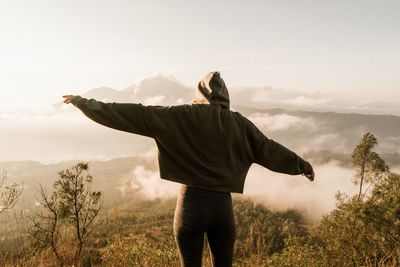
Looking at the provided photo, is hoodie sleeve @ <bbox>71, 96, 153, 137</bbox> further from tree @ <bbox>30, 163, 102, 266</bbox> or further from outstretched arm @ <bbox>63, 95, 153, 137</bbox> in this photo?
tree @ <bbox>30, 163, 102, 266</bbox>

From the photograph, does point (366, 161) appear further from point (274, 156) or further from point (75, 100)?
point (75, 100)

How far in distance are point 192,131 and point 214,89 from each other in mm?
395

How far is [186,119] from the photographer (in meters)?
2.95

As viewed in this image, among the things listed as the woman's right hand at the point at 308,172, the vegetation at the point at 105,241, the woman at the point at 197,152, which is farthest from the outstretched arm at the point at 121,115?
the woman's right hand at the point at 308,172

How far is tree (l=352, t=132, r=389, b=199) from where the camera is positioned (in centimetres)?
2873

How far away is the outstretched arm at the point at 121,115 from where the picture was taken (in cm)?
297

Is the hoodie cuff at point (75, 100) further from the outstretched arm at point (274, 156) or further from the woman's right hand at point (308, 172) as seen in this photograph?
the woman's right hand at point (308, 172)

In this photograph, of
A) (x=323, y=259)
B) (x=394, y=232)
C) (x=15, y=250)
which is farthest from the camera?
(x=394, y=232)

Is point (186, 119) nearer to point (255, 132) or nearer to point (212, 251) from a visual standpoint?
→ point (255, 132)

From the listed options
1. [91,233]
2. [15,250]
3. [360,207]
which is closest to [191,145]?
[91,233]

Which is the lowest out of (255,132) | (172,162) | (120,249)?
(120,249)

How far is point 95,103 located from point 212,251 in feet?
4.92

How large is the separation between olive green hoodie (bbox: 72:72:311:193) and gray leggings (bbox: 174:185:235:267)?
87 mm

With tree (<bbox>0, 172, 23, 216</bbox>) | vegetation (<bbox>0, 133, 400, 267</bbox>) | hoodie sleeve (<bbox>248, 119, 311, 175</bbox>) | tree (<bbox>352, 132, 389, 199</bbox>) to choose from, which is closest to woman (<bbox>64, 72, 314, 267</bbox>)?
hoodie sleeve (<bbox>248, 119, 311, 175</bbox>)
